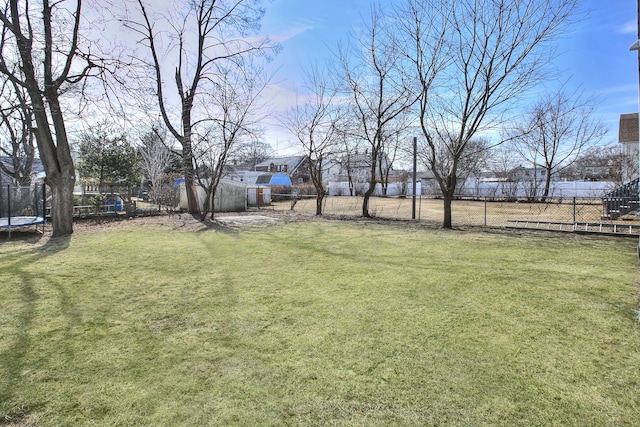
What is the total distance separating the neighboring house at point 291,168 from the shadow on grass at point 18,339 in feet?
155

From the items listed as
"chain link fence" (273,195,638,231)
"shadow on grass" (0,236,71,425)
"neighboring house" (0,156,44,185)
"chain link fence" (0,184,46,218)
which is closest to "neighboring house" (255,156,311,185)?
"chain link fence" (273,195,638,231)

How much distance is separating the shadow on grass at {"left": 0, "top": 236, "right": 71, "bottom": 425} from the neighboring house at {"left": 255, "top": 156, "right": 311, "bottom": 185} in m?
47.2

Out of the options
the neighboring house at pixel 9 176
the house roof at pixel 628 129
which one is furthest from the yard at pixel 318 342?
the house roof at pixel 628 129

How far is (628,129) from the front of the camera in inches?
1024

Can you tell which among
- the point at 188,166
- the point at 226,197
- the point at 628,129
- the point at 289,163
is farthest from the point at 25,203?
the point at 289,163

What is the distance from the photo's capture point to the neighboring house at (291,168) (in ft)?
175

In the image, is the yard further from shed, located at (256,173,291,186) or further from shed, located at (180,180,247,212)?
shed, located at (256,173,291,186)

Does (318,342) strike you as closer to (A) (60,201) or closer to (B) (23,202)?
(A) (60,201)

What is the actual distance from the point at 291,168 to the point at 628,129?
4077 cm

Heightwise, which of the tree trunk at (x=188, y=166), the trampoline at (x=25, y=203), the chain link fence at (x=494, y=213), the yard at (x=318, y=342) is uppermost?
the tree trunk at (x=188, y=166)

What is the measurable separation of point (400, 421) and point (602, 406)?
1332 mm

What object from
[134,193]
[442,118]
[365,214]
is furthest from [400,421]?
[134,193]

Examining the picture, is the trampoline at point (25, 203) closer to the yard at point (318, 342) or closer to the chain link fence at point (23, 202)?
the chain link fence at point (23, 202)

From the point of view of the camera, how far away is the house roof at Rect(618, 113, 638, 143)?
25094 millimetres
